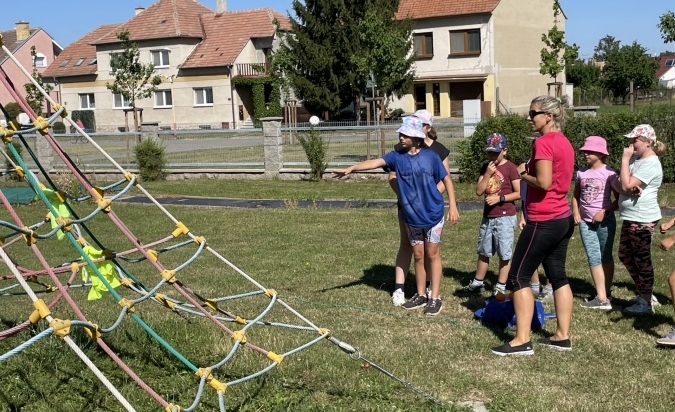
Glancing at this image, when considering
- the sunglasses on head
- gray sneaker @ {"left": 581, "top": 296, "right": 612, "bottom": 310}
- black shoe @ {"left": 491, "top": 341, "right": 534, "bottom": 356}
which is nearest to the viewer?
the sunglasses on head

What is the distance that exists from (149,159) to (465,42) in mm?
29354

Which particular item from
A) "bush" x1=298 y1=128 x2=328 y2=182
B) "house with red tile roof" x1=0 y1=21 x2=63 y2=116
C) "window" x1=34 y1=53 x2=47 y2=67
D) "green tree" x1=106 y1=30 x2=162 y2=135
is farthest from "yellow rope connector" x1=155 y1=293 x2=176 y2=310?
"window" x1=34 y1=53 x2=47 y2=67

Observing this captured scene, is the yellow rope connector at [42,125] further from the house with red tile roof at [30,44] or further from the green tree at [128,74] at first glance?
the house with red tile roof at [30,44]

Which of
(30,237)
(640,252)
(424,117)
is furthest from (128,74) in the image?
(30,237)

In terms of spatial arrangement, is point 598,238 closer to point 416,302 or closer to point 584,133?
point 416,302

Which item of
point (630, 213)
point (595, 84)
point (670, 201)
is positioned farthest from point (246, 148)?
point (595, 84)

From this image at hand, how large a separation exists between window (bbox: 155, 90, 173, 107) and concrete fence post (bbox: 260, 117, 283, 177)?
3448 centimetres

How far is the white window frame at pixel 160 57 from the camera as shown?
53.0 m

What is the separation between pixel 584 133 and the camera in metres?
16.3

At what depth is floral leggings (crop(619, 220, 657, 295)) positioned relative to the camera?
6855 millimetres

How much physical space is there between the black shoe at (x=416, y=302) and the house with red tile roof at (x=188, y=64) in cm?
4159

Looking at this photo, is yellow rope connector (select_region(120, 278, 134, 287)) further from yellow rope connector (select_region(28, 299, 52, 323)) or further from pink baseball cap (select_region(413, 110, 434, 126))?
pink baseball cap (select_region(413, 110, 434, 126))

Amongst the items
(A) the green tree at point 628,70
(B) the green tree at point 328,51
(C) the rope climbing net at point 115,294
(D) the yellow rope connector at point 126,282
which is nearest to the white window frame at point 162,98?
(B) the green tree at point 328,51

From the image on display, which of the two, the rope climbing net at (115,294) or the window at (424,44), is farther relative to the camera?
the window at (424,44)
